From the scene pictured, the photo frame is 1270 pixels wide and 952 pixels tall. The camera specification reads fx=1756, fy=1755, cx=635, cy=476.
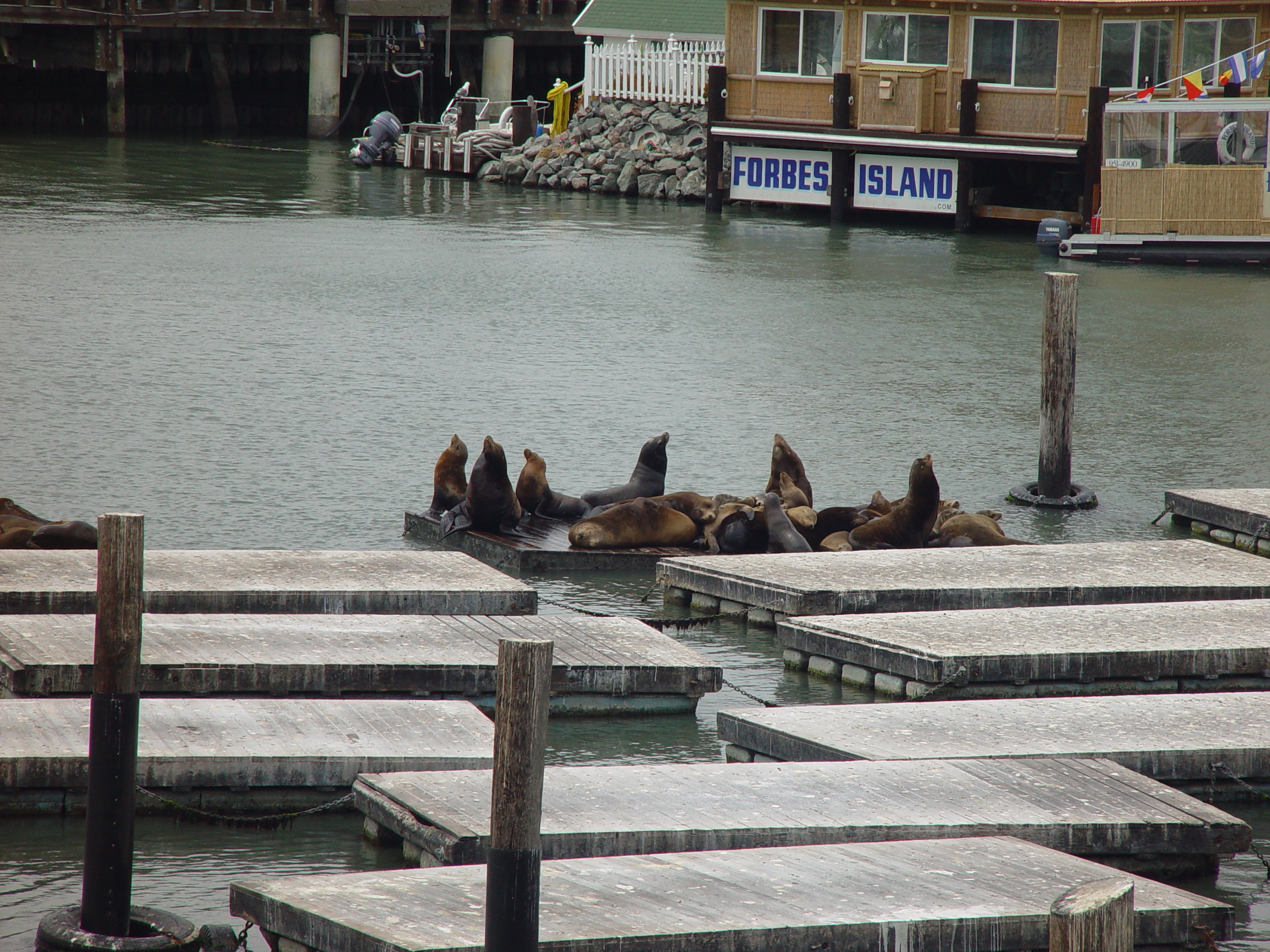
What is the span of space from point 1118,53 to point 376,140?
1552cm

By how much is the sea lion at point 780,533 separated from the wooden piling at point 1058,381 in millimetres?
2065

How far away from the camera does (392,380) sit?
1412cm

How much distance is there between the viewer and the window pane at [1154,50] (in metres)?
25.0

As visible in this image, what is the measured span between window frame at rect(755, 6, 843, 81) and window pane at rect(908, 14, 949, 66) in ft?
3.34

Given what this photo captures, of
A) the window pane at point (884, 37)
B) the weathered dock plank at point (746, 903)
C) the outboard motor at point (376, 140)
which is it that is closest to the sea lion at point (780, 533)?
the weathered dock plank at point (746, 903)

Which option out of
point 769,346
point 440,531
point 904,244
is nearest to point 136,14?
point 904,244

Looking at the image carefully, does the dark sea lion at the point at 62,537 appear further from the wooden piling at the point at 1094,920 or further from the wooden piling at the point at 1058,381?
the wooden piling at the point at 1094,920

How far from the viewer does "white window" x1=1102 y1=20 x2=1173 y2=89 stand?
25047mm

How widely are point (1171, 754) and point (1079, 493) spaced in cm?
506

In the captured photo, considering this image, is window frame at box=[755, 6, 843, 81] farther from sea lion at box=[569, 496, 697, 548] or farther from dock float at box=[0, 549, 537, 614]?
dock float at box=[0, 549, 537, 614]

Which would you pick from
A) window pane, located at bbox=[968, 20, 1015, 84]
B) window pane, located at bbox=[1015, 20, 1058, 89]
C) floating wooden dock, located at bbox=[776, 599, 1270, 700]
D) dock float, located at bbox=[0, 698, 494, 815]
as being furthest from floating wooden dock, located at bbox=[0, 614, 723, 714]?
window pane, located at bbox=[968, 20, 1015, 84]

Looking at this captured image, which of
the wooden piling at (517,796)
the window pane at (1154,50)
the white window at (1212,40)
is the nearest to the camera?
the wooden piling at (517,796)

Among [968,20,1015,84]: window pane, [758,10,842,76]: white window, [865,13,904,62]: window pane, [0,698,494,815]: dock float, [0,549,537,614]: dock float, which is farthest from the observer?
[758,10,842,76]: white window

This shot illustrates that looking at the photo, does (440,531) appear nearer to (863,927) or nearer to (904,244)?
(863,927)
